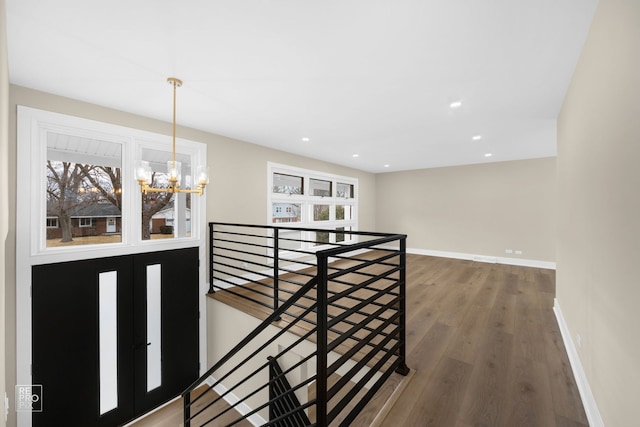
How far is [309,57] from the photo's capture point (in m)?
1.99

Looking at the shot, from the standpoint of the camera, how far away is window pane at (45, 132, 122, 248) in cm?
271

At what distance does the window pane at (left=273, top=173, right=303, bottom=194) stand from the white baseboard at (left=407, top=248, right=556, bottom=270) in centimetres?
390

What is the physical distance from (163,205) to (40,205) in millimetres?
1153

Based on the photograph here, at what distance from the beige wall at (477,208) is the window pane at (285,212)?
3434 mm

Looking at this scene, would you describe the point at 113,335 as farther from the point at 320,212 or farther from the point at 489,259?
the point at 489,259

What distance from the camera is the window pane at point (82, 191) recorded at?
8.90ft

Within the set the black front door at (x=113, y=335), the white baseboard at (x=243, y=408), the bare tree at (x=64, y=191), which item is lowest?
the white baseboard at (x=243, y=408)

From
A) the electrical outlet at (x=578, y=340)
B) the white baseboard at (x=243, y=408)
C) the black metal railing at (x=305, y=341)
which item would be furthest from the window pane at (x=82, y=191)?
the electrical outlet at (x=578, y=340)

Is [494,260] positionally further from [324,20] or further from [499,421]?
[324,20]

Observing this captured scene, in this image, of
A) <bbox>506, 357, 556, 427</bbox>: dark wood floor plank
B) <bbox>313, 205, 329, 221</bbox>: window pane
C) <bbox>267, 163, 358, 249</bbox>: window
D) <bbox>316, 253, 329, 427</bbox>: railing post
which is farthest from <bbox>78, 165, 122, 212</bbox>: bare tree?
<bbox>506, 357, 556, 427</bbox>: dark wood floor plank

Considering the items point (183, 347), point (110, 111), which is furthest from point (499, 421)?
point (110, 111)

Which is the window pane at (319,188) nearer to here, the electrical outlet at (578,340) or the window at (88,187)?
the window at (88,187)

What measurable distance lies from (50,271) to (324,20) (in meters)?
3.46

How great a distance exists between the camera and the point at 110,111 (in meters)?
2.99
